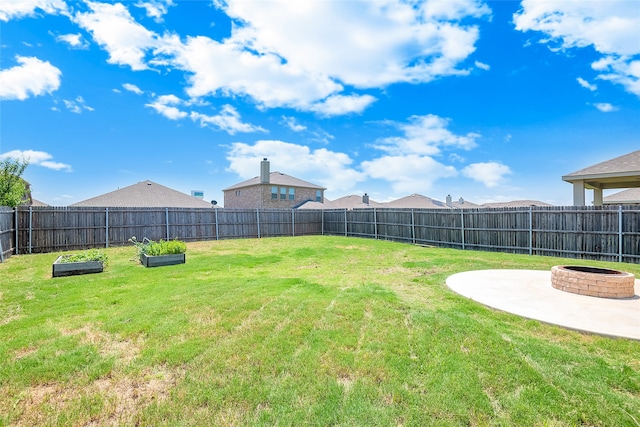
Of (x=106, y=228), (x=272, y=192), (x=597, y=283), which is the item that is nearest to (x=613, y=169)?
(x=597, y=283)

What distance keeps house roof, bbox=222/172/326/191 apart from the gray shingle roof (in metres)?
22.1

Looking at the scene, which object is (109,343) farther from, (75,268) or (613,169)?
(613,169)

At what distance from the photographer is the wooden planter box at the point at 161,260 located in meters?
8.50

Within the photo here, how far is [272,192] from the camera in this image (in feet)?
94.7

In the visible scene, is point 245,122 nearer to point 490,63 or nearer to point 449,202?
point 490,63

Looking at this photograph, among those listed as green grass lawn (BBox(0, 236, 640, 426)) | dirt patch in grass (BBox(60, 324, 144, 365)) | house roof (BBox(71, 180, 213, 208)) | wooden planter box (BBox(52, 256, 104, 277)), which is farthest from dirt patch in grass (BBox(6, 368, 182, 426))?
house roof (BBox(71, 180, 213, 208))

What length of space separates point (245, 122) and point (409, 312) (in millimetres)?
19236

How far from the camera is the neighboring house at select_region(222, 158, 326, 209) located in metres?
28.3

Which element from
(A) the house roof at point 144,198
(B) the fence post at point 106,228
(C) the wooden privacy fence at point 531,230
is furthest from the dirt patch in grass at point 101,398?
(A) the house roof at point 144,198

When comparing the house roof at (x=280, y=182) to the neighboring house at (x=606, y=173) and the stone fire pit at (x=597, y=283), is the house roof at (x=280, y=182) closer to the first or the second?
the neighboring house at (x=606, y=173)

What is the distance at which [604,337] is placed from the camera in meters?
3.52

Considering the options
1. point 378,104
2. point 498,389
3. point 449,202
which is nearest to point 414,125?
point 378,104

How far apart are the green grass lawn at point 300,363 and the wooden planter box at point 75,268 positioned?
2.05 meters

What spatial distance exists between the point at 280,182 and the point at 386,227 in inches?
601
